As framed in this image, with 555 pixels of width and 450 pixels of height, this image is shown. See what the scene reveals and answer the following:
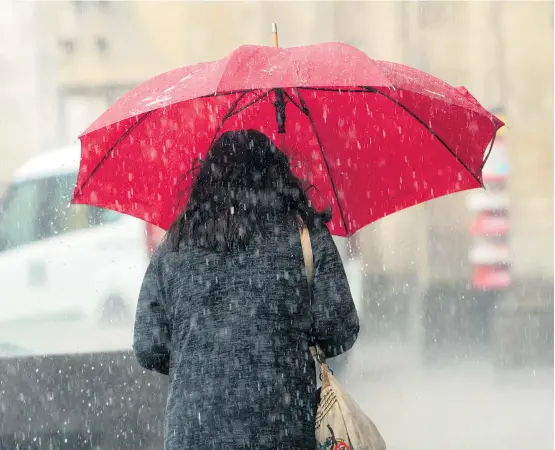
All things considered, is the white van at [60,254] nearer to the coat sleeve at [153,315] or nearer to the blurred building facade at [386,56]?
the coat sleeve at [153,315]

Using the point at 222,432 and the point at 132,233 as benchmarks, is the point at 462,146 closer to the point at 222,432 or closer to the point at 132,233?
the point at 222,432

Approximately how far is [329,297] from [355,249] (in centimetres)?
399

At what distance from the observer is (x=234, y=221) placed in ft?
8.28

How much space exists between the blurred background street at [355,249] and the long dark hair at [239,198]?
2.35 m

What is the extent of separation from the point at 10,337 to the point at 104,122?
2.97 meters

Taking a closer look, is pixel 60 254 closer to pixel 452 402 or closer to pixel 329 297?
pixel 452 402

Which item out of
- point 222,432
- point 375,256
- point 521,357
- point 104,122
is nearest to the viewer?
point 222,432

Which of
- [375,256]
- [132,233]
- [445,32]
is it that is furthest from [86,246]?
[445,32]

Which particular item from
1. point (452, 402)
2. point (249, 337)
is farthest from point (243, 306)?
point (452, 402)

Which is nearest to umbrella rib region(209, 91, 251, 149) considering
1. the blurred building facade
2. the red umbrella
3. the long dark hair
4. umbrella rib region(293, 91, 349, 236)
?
the red umbrella

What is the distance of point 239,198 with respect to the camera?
8.34 feet

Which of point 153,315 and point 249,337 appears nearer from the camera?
point 249,337

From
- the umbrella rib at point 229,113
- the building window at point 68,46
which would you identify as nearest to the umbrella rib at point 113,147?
the umbrella rib at point 229,113

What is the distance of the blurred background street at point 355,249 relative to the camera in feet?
16.4
